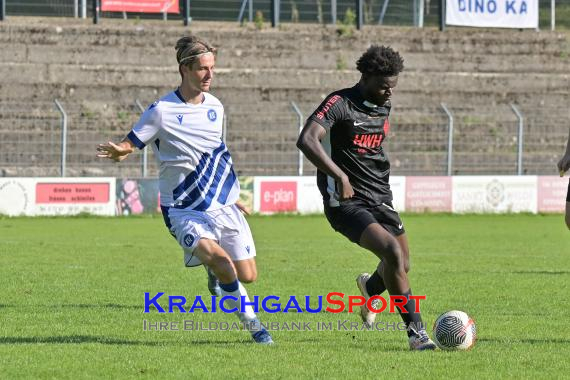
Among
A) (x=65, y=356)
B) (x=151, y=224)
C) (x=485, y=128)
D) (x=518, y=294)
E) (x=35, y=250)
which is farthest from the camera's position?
(x=485, y=128)

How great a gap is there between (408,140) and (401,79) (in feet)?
12.0

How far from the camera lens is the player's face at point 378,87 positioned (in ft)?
27.3

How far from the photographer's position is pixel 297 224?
24.5 metres

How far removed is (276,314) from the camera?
33.3ft

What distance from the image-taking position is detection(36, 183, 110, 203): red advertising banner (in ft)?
83.0

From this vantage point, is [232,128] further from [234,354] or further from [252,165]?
[234,354]

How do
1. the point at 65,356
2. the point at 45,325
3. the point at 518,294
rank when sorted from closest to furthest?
the point at 65,356
the point at 45,325
the point at 518,294

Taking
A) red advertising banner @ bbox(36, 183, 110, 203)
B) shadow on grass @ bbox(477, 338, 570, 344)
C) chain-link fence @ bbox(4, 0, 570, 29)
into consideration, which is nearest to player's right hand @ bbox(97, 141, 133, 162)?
shadow on grass @ bbox(477, 338, 570, 344)

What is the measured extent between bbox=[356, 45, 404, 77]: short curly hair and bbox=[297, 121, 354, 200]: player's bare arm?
0.54 meters

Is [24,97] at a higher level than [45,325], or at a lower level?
higher

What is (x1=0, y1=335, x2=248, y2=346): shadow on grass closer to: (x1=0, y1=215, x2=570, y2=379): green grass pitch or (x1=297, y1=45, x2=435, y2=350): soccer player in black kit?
(x1=0, y1=215, x2=570, y2=379): green grass pitch

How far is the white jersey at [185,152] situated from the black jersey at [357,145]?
0.78m

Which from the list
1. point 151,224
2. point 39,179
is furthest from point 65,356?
point 39,179

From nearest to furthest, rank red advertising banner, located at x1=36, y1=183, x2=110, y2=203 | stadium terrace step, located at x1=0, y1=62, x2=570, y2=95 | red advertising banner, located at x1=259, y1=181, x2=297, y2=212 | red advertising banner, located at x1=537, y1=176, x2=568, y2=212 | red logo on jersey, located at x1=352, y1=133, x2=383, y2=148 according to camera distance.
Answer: red logo on jersey, located at x1=352, y1=133, x2=383, y2=148 < red advertising banner, located at x1=36, y1=183, x2=110, y2=203 < red advertising banner, located at x1=259, y1=181, x2=297, y2=212 < red advertising banner, located at x1=537, y1=176, x2=568, y2=212 < stadium terrace step, located at x1=0, y1=62, x2=570, y2=95
